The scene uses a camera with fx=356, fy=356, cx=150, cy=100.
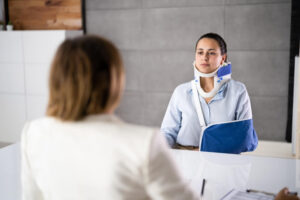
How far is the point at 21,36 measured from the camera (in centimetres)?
430

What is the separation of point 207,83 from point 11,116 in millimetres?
2876

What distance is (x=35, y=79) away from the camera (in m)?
4.32

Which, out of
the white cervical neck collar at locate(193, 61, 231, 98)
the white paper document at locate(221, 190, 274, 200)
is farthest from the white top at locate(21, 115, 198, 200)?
the white cervical neck collar at locate(193, 61, 231, 98)

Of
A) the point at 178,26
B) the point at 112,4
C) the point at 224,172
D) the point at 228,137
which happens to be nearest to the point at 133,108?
the point at 178,26

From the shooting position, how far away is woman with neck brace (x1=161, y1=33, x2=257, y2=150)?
2311mm

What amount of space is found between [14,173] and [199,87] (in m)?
1.37

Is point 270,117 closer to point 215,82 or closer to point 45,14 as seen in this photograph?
point 215,82

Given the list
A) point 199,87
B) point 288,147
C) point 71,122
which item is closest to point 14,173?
point 71,122

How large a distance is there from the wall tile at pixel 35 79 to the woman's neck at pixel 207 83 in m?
2.35

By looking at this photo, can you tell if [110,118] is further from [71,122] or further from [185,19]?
[185,19]

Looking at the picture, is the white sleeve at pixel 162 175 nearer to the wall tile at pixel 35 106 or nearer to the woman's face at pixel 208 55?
the woman's face at pixel 208 55

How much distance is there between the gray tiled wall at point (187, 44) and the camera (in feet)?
11.8

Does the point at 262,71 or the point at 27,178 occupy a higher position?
the point at 262,71

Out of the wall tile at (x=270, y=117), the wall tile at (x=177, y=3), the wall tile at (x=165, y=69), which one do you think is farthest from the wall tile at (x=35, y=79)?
the wall tile at (x=270, y=117)
